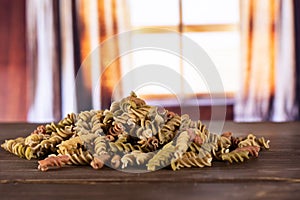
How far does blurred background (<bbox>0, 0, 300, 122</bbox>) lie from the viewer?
137 inches

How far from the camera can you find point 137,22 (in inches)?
140

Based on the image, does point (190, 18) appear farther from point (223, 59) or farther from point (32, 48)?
point (32, 48)

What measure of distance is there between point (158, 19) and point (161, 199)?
2644 mm

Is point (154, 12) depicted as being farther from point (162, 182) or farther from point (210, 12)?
point (162, 182)

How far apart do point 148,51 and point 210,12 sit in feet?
1.54

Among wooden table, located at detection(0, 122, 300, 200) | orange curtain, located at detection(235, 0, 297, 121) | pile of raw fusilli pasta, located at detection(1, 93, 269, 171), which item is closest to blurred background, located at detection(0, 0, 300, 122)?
orange curtain, located at detection(235, 0, 297, 121)

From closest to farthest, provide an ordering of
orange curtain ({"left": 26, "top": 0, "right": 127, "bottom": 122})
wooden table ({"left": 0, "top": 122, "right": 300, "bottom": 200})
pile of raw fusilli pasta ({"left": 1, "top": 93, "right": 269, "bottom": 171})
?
wooden table ({"left": 0, "top": 122, "right": 300, "bottom": 200})
pile of raw fusilli pasta ({"left": 1, "top": 93, "right": 269, "bottom": 171})
orange curtain ({"left": 26, "top": 0, "right": 127, "bottom": 122})

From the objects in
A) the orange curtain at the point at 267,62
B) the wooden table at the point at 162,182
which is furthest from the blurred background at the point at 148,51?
the wooden table at the point at 162,182

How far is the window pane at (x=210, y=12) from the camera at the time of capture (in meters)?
3.53

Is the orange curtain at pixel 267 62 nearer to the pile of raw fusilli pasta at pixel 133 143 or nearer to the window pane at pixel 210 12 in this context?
the window pane at pixel 210 12

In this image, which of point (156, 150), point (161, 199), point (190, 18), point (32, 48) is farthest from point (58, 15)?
point (161, 199)

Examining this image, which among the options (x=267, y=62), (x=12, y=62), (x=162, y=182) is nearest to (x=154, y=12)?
(x=267, y=62)

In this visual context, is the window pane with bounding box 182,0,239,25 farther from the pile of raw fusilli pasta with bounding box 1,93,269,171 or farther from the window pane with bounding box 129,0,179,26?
the pile of raw fusilli pasta with bounding box 1,93,269,171

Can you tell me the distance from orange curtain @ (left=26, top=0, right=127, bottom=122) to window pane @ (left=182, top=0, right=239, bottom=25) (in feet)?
1.30
